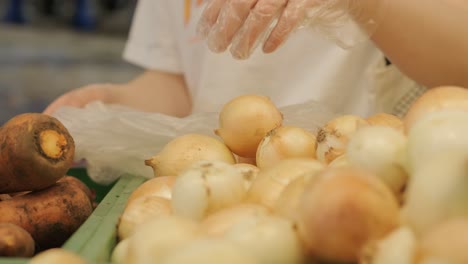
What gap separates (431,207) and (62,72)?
3928 mm

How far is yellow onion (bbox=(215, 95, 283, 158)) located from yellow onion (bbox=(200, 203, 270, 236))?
250 millimetres

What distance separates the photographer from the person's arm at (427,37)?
85 centimetres

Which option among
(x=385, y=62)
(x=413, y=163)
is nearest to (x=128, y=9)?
(x=385, y=62)

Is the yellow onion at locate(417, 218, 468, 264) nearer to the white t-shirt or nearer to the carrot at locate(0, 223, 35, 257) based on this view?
the carrot at locate(0, 223, 35, 257)

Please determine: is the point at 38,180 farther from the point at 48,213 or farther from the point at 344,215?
→ the point at 344,215

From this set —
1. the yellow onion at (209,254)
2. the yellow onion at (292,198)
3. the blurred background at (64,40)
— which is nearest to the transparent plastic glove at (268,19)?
the yellow onion at (292,198)

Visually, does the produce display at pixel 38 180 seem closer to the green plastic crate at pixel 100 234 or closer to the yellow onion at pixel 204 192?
the green plastic crate at pixel 100 234

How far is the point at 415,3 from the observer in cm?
85

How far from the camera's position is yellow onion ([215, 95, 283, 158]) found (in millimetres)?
678

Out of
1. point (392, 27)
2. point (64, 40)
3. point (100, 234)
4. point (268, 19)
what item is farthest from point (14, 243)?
point (64, 40)

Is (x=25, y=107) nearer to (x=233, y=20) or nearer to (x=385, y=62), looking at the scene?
(x=385, y=62)

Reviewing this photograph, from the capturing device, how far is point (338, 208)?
35 centimetres

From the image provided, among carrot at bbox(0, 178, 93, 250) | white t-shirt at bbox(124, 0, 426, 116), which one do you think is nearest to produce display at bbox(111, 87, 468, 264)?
carrot at bbox(0, 178, 93, 250)

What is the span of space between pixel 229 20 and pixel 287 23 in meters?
0.07
